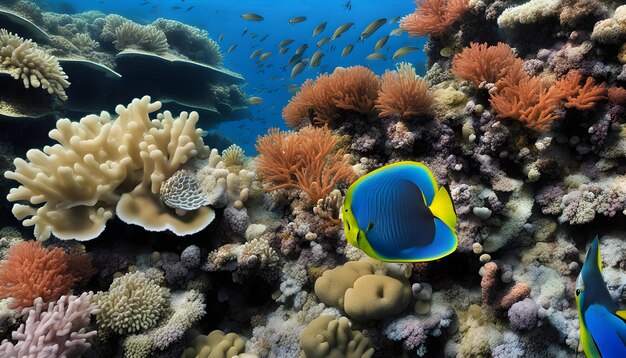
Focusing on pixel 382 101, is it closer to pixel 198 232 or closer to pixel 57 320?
pixel 198 232

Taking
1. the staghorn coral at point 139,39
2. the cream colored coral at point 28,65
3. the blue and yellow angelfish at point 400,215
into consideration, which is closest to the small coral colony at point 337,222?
the blue and yellow angelfish at point 400,215

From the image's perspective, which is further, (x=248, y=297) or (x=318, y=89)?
(x=318, y=89)

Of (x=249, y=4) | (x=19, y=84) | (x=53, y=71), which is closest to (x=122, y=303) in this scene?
(x=53, y=71)

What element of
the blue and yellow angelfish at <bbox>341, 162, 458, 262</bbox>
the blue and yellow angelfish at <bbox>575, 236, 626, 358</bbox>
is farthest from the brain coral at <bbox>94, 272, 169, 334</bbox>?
the blue and yellow angelfish at <bbox>575, 236, 626, 358</bbox>

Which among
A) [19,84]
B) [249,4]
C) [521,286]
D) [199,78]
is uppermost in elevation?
[521,286]

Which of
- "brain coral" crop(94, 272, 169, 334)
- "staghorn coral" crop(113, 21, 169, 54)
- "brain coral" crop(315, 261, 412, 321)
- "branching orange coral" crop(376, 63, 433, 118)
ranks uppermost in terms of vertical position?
"branching orange coral" crop(376, 63, 433, 118)

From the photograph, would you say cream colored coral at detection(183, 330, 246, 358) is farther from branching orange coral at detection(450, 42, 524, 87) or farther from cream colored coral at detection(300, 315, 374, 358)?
branching orange coral at detection(450, 42, 524, 87)

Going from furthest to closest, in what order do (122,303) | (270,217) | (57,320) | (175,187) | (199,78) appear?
(199,78) < (270,217) < (175,187) < (122,303) < (57,320)

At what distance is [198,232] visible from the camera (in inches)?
144

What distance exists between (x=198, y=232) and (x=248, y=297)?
31.2 inches

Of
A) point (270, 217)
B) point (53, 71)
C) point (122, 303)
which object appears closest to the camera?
point (122, 303)

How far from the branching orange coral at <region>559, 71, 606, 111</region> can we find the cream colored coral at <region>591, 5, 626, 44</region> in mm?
405

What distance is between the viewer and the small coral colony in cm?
309

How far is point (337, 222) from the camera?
3.54m
